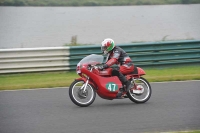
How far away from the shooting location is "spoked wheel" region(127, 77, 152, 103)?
32.2ft

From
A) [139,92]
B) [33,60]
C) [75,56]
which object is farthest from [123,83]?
[33,60]

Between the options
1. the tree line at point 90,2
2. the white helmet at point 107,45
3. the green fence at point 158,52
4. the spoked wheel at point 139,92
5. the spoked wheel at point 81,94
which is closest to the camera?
the spoked wheel at point 81,94

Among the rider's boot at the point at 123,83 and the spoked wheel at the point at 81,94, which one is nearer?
the spoked wheel at the point at 81,94

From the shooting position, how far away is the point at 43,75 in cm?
1446

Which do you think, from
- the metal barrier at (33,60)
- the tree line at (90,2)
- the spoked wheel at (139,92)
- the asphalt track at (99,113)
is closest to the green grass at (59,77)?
the metal barrier at (33,60)

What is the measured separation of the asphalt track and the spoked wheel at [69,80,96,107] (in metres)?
0.14

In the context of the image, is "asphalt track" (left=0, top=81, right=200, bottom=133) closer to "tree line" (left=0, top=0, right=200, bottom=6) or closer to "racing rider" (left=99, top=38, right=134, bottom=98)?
"racing rider" (left=99, top=38, right=134, bottom=98)

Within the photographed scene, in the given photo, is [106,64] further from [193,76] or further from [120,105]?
[193,76]

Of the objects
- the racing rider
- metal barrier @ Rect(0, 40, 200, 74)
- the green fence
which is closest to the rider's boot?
the racing rider

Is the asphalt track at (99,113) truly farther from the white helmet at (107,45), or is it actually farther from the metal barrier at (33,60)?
the metal barrier at (33,60)

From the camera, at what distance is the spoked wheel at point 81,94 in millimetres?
9266

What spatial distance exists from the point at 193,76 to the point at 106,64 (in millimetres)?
4711

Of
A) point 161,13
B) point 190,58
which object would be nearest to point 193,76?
point 190,58

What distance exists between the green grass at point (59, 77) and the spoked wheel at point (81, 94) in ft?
10.1
